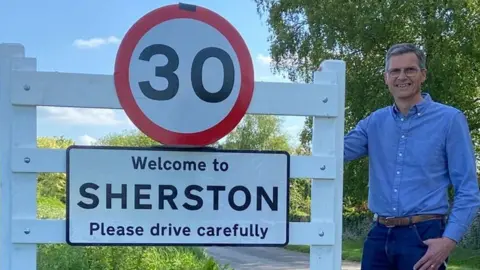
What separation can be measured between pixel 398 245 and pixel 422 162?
413 mm

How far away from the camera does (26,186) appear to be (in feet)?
7.11

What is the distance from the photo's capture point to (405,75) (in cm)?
276

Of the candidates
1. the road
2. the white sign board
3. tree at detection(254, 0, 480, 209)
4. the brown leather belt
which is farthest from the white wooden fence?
the road

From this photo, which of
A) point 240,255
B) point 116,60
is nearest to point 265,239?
point 116,60

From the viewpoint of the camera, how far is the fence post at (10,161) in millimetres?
2154

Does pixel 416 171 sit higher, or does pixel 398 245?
pixel 416 171

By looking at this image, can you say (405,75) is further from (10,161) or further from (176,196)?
(10,161)

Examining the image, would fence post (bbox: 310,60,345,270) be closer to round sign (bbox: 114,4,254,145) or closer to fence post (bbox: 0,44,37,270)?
round sign (bbox: 114,4,254,145)

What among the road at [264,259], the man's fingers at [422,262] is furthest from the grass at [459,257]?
the man's fingers at [422,262]

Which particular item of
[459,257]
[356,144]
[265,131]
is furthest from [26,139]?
[265,131]

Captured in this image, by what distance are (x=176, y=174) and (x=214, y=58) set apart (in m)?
0.46

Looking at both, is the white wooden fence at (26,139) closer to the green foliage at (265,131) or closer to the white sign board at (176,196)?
the white sign board at (176,196)

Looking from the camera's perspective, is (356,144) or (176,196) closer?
(176,196)

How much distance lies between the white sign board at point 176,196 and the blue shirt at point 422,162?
71 centimetres
